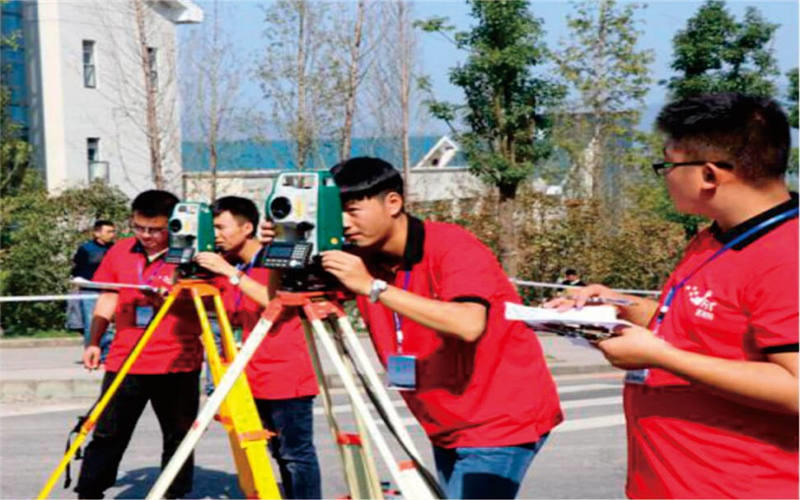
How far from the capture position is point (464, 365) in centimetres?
391

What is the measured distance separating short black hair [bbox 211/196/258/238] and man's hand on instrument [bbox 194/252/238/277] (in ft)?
1.87

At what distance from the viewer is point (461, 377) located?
3924 mm

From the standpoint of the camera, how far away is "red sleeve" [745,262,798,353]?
2689mm

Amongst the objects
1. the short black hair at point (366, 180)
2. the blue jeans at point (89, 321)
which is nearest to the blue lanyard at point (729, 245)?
the short black hair at point (366, 180)

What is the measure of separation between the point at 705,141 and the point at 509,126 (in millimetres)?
14681

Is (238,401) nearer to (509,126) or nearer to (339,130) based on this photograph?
(509,126)

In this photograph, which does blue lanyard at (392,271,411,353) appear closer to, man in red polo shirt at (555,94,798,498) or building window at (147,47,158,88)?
man in red polo shirt at (555,94,798,498)

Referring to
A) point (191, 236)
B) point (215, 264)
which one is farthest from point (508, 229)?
point (215, 264)

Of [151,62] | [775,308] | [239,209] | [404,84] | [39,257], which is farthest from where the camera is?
[404,84]

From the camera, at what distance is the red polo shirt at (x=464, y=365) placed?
12.8 feet

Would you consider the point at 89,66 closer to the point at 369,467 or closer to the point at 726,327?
the point at 369,467

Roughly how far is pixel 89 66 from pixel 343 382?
29.9 metres

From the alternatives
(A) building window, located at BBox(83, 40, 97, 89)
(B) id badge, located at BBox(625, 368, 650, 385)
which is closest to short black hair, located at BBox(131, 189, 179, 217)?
(B) id badge, located at BBox(625, 368, 650, 385)

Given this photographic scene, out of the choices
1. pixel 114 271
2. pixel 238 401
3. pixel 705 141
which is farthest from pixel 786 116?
pixel 114 271
